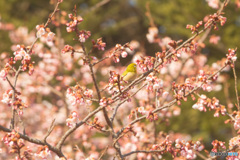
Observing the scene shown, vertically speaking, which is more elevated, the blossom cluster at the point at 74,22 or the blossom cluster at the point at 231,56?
the blossom cluster at the point at 74,22

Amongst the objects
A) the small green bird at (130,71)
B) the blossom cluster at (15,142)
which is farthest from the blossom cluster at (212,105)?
the blossom cluster at (15,142)

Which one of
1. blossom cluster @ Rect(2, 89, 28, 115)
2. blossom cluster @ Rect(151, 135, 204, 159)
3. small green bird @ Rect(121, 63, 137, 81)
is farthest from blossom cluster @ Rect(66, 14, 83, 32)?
blossom cluster @ Rect(151, 135, 204, 159)

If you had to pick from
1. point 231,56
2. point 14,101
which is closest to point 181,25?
point 231,56

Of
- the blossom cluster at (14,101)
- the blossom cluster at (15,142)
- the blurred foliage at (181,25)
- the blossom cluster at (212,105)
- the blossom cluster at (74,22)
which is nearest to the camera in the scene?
the blossom cluster at (15,142)

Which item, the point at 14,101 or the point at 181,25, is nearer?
the point at 14,101

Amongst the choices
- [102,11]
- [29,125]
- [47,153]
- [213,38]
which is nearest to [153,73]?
[47,153]

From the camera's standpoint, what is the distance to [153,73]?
2002mm

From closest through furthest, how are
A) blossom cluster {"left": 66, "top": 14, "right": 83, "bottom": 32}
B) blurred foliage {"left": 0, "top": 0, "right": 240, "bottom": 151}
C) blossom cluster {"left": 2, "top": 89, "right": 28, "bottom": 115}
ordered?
blossom cluster {"left": 66, "top": 14, "right": 83, "bottom": 32}, blossom cluster {"left": 2, "top": 89, "right": 28, "bottom": 115}, blurred foliage {"left": 0, "top": 0, "right": 240, "bottom": 151}

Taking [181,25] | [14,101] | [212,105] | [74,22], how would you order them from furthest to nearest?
[181,25] → [212,105] → [14,101] → [74,22]

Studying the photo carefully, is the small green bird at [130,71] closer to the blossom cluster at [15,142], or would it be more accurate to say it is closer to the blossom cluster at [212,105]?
the blossom cluster at [212,105]

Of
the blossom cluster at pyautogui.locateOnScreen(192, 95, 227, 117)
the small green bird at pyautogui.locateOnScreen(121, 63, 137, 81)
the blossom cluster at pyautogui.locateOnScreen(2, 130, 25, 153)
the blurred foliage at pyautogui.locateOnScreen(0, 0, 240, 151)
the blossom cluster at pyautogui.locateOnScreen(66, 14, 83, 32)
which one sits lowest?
the blossom cluster at pyautogui.locateOnScreen(2, 130, 25, 153)

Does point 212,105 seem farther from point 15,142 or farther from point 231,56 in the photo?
point 15,142

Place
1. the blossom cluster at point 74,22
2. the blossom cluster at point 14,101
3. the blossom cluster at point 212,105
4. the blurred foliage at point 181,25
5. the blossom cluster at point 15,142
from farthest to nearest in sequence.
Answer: the blurred foliage at point 181,25, the blossom cluster at point 212,105, the blossom cluster at point 14,101, the blossom cluster at point 74,22, the blossom cluster at point 15,142

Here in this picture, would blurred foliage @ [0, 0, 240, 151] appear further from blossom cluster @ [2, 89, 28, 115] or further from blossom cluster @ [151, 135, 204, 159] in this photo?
blossom cluster @ [2, 89, 28, 115]
